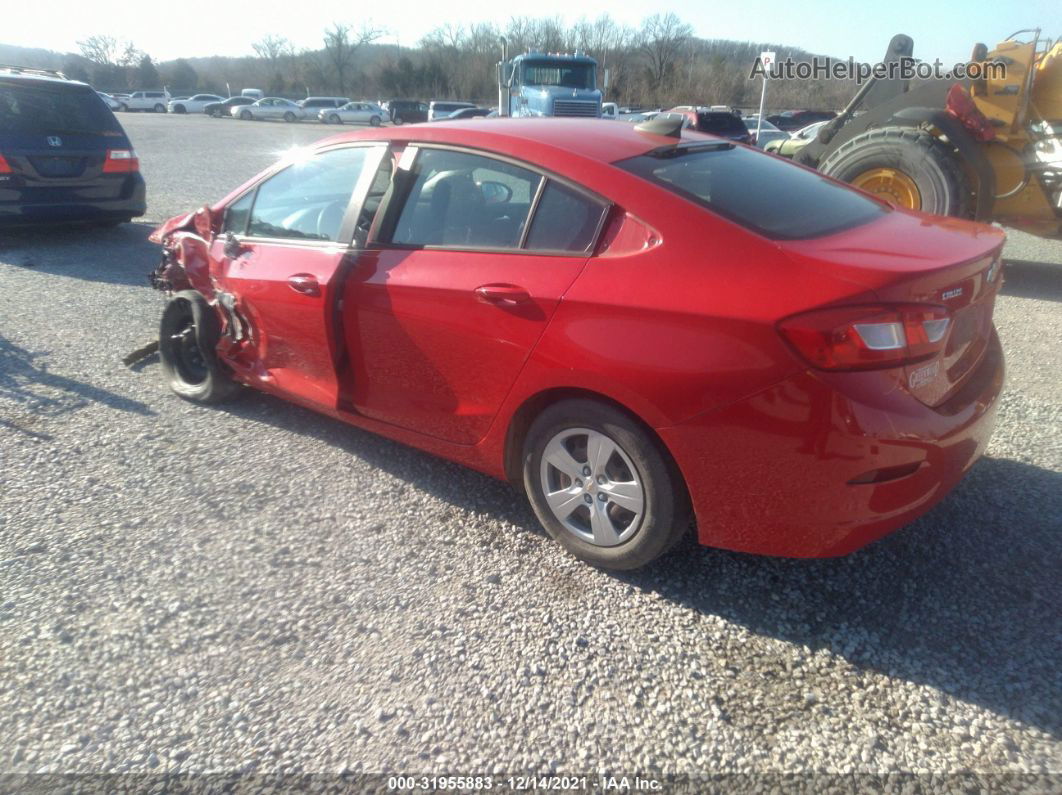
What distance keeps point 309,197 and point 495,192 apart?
1245mm

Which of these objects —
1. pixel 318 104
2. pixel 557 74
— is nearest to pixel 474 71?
pixel 318 104

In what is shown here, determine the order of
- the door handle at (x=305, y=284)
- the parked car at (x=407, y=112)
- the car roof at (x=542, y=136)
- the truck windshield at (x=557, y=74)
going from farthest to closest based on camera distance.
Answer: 1. the parked car at (x=407, y=112)
2. the truck windshield at (x=557, y=74)
3. the door handle at (x=305, y=284)
4. the car roof at (x=542, y=136)

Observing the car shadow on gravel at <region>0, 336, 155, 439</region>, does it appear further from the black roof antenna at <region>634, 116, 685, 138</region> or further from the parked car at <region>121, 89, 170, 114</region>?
the parked car at <region>121, 89, 170, 114</region>

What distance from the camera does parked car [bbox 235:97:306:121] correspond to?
53.2 meters

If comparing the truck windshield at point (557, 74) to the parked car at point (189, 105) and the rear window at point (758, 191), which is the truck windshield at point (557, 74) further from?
the parked car at point (189, 105)

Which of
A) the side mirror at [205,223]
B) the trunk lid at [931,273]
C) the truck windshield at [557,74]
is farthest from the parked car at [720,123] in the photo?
the trunk lid at [931,273]

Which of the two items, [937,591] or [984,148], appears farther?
[984,148]

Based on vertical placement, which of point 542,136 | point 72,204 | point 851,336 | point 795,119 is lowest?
point 795,119

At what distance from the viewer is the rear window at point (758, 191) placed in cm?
268

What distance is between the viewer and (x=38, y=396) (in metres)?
4.62

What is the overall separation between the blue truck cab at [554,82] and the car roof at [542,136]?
1939cm

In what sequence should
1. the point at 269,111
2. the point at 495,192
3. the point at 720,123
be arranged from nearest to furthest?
the point at 495,192 → the point at 720,123 → the point at 269,111

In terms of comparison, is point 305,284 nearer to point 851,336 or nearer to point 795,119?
point 851,336

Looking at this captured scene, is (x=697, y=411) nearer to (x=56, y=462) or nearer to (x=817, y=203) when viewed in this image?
(x=817, y=203)
